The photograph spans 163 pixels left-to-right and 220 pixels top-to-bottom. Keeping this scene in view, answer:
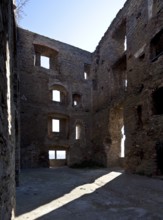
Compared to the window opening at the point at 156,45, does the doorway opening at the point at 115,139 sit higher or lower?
lower

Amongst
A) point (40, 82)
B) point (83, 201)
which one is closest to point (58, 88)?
point (40, 82)

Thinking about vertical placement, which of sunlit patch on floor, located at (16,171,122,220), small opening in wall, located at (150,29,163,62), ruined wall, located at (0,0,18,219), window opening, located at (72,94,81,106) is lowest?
sunlit patch on floor, located at (16,171,122,220)

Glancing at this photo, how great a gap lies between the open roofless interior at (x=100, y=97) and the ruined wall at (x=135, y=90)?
1.5 inches

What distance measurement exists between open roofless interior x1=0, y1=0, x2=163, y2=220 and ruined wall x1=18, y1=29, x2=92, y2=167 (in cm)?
6

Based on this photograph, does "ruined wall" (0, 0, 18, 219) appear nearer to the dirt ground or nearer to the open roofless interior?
the dirt ground

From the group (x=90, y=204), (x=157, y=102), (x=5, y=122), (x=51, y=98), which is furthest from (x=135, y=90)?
(x=5, y=122)

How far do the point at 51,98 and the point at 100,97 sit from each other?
11.8 ft

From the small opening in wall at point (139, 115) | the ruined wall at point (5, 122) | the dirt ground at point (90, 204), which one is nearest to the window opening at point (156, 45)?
the small opening in wall at point (139, 115)

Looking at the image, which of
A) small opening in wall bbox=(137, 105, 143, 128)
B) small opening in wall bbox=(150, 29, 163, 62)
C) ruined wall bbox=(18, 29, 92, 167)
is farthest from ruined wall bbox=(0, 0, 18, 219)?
ruined wall bbox=(18, 29, 92, 167)

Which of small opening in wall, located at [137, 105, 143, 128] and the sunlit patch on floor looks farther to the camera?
small opening in wall, located at [137, 105, 143, 128]

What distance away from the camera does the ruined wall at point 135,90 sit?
29.3 feet

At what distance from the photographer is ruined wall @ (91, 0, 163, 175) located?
895 cm

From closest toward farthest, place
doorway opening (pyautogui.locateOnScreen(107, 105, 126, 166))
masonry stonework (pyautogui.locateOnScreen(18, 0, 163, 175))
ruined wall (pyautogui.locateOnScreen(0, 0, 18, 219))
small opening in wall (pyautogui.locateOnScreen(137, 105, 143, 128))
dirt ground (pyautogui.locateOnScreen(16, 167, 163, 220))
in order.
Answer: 1. ruined wall (pyautogui.locateOnScreen(0, 0, 18, 219))
2. dirt ground (pyautogui.locateOnScreen(16, 167, 163, 220))
3. masonry stonework (pyautogui.locateOnScreen(18, 0, 163, 175))
4. small opening in wall (pyautogui.locateOnScreen(137, 105, 143, 128))
5. doorway opening (pyautogui.locateOnScreen(107, 105, 126, 166))

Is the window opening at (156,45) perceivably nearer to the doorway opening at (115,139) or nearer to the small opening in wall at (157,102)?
the small opening in wall at (157,102)
